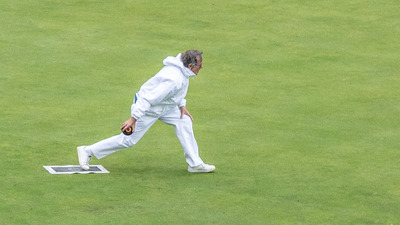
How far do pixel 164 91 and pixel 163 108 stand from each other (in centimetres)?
46

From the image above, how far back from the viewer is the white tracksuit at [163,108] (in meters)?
12.2

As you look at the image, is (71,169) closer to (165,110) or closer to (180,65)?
(165,110)

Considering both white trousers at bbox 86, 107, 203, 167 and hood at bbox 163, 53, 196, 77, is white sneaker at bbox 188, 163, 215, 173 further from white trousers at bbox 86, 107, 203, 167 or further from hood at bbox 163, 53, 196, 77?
hood at bbox 163, 53, 196, 77

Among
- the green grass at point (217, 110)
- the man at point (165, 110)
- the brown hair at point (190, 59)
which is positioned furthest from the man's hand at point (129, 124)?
the brown hair at point (190, 59)

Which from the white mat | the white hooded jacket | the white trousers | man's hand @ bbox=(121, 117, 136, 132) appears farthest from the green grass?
the white hooded jacket

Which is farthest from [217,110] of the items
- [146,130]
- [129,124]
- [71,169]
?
[129,124]

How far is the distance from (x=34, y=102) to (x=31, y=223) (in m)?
5.85

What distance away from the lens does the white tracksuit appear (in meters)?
12.2

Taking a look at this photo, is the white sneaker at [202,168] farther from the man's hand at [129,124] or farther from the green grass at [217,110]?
the man's hand at [129,124]

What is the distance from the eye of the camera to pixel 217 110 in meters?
16.3

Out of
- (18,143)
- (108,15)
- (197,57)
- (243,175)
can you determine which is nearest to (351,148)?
(243,175)

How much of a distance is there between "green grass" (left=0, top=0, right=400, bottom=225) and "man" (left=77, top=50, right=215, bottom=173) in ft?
1.12

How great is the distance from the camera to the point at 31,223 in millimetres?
10633

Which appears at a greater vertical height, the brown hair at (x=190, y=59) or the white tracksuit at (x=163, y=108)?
the brown hair at (x=190, y=59)
